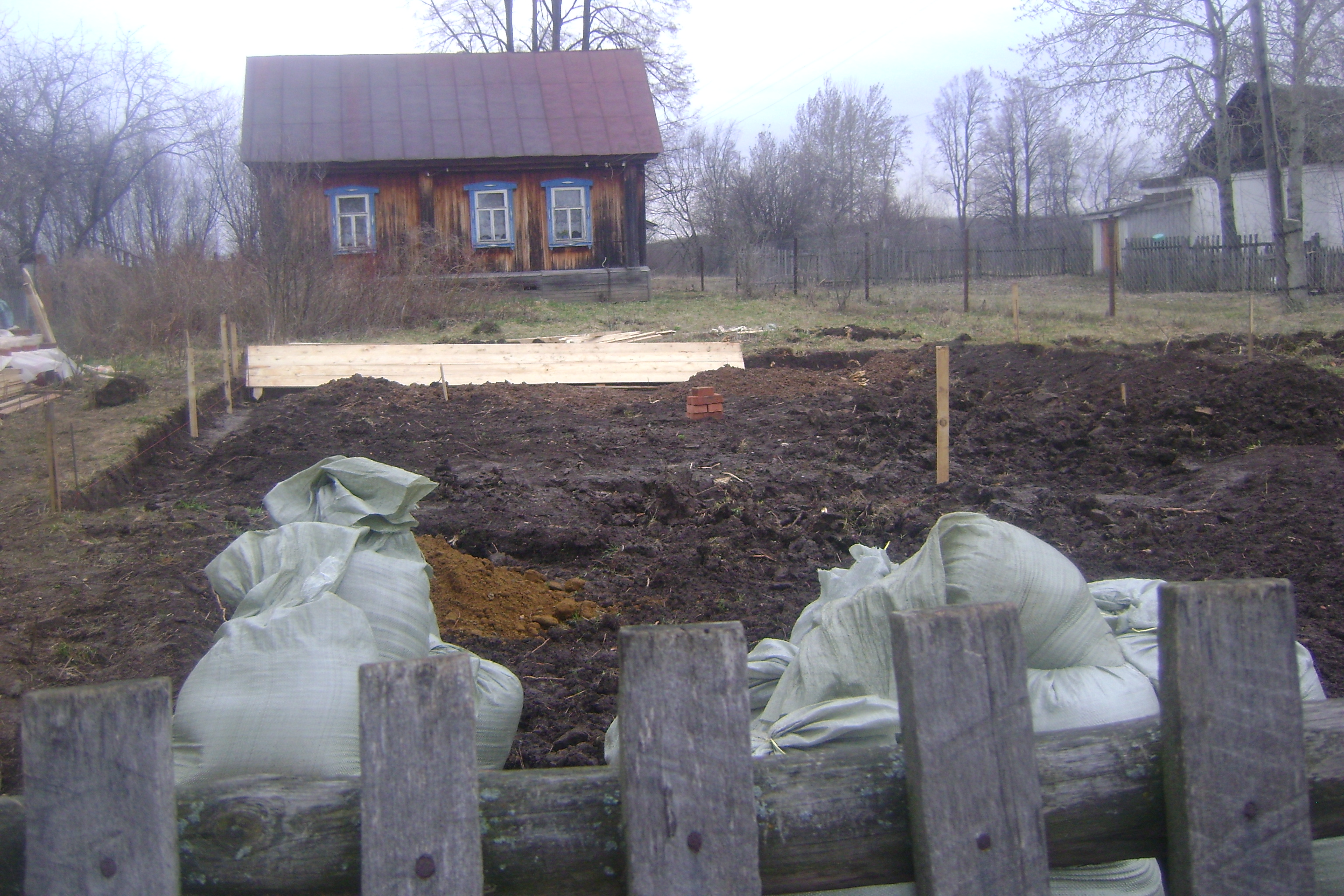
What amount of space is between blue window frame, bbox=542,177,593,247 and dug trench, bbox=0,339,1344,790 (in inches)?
499

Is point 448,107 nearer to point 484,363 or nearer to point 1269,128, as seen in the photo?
point 484,363

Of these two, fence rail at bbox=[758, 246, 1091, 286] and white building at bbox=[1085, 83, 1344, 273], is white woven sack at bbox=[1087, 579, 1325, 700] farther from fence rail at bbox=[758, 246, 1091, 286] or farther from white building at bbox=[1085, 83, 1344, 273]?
white building at bbox=[1085, 83, 1344, 273]

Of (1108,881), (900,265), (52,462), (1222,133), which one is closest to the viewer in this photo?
(1108,881)

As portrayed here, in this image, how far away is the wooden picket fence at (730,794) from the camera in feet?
3.95

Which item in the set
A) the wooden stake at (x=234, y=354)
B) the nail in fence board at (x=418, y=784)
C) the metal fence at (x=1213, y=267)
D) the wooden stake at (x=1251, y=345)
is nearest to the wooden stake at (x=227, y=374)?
the wooden stake at (x=234, y=354)

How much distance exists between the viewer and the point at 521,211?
22.8 metres

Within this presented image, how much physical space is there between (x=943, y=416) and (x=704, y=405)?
3.61 metres

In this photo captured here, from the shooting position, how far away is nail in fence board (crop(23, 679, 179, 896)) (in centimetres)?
118

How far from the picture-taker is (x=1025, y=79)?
25.6 metres

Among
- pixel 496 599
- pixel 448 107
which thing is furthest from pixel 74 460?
pixel 448 107

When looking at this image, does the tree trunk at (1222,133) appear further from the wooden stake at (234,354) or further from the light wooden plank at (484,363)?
the wooden stake at (234,354)

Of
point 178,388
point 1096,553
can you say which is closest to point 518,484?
→ point 1096,553

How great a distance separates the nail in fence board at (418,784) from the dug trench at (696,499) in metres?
1.56

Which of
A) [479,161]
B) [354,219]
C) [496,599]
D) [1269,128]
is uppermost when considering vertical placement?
[479,161]
